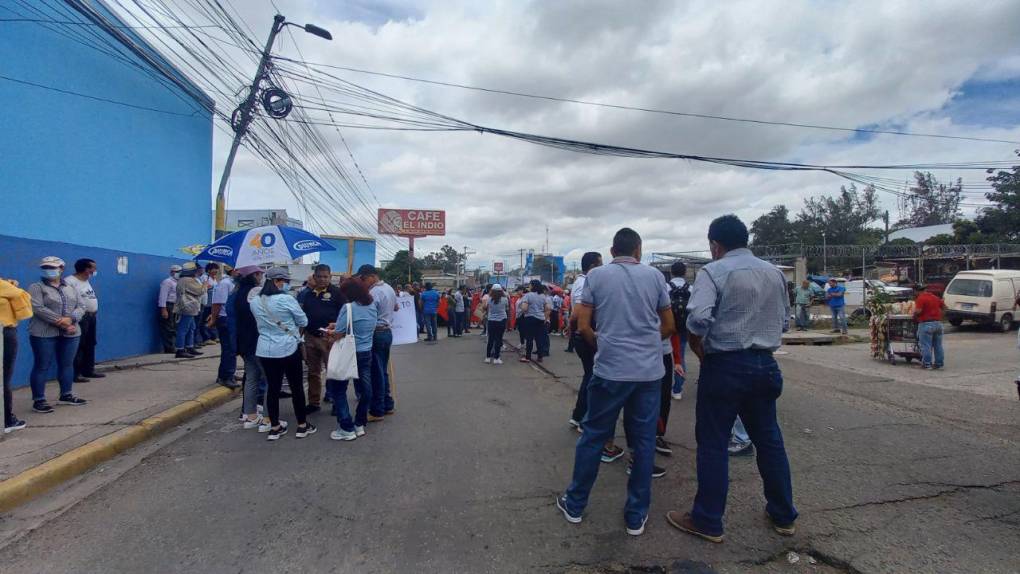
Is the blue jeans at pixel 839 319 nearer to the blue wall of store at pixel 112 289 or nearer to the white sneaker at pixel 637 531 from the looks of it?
the white sneaker at pixel 637 531

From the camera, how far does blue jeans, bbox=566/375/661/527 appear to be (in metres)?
3.12

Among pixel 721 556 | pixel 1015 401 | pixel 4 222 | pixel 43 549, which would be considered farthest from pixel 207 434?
pixel 1015 401

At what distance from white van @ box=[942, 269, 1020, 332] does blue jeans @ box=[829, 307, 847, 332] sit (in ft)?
13.3

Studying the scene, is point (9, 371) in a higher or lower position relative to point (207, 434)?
higher

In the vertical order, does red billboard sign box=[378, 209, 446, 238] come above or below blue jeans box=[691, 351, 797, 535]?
above

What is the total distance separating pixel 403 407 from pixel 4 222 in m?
7.18

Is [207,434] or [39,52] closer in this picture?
[207,434]

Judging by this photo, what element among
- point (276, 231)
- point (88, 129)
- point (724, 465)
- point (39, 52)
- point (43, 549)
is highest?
point (39, 52)

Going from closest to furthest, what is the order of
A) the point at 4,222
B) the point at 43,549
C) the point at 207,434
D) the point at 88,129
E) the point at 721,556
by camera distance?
the point at 721,556, the point at 43,549, the point at 207,434, the point at 4,222, the point at 88,129

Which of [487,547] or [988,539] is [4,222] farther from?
[988,539]

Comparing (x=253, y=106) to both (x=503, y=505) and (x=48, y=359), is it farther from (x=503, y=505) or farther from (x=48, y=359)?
(x=503, y=505)

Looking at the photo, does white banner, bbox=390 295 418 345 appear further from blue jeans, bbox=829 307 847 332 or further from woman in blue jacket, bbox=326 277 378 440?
blue jeans, bbox=829 307 847 332

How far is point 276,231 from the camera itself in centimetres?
705

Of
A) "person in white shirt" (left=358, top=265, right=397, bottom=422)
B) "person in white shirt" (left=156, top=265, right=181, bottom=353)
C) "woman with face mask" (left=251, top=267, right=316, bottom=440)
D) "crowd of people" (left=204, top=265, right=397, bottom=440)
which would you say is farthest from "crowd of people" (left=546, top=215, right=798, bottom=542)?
"person in white shirt" (left=156, top=265, right=181, bottom=353)
